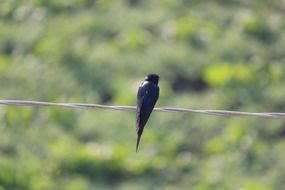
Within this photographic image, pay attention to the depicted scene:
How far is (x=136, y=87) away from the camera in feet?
32.4

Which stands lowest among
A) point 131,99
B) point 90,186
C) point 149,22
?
point 90,186

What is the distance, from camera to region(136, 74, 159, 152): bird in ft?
19.0

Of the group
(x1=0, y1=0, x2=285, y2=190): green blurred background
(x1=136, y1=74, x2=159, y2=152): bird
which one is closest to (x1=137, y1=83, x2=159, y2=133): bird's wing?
(x1=136, y1=74, x2=159, y2=152): bird

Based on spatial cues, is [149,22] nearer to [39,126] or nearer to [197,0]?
[197,0]

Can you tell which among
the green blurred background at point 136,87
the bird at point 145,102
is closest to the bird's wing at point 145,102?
the bird at point 145,102

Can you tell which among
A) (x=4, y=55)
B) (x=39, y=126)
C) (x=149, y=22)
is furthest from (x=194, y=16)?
(x=39, y=126)

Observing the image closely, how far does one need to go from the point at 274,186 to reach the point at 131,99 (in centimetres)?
183

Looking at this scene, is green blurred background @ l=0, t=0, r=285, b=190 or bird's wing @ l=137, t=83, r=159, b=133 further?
green blurred background @ l=0, t=0, r=285, b=190

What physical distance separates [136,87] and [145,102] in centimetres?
387

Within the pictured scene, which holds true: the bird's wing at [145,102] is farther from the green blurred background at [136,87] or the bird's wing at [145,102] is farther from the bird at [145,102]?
the green blurred background at [136,87]

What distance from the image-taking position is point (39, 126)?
30.3 feet

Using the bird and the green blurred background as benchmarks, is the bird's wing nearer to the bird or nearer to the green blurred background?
the bird

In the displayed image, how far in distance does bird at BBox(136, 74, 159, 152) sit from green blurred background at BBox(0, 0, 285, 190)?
7.73ft

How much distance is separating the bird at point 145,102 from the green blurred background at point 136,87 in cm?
236
